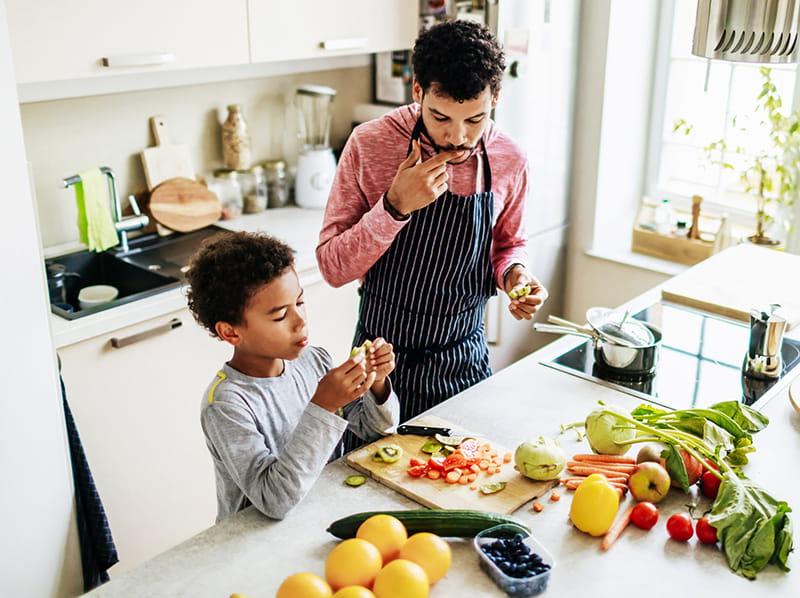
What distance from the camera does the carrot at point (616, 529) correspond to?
1392 millimetres

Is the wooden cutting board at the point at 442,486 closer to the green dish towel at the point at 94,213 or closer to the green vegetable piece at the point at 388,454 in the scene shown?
the green vegetable piece at the point at 388,454

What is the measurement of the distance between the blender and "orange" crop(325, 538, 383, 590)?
2.19 m

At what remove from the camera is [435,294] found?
199 cm

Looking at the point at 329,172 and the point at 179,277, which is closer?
the point at 179,277

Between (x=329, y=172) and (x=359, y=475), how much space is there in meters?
1.94

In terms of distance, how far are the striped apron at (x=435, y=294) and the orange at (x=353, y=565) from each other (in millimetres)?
774

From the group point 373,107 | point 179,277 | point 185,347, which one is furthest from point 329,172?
point 185,347

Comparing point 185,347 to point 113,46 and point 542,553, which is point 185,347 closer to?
point 113,46

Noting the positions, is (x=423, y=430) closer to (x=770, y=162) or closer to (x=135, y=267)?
(x=135, y=267)

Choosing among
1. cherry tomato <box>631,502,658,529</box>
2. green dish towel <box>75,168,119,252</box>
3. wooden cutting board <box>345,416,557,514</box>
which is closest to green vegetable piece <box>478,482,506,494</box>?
wooden cutting board <box>345,416,557,514</box>

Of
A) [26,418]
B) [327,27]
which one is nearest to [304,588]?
[26,418]

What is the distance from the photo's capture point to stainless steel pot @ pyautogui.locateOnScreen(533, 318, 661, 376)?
1941mm

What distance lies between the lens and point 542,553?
1.32m

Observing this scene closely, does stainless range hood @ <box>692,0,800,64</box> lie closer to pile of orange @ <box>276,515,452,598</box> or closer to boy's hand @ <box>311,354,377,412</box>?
boy's hand @ <box>311,354,377,412</box>
